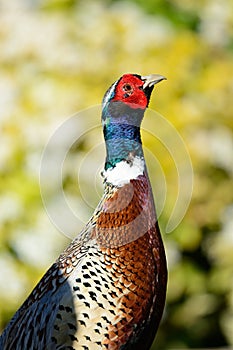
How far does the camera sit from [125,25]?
6.19m

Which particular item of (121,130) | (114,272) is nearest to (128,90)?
(121,130)

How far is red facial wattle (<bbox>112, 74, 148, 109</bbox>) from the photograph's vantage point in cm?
321

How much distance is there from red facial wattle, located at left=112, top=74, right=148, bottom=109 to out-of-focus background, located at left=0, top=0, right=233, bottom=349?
1876 mm

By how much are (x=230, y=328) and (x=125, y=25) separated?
206cm

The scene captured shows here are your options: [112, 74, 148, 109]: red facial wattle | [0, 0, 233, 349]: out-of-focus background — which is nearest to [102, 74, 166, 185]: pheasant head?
[112, 74, 148, 109]: red facial wattle

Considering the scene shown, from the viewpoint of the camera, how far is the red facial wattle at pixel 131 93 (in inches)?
126

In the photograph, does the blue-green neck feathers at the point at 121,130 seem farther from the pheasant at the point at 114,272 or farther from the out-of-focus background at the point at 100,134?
the out-of-focus background at the point at 100,134

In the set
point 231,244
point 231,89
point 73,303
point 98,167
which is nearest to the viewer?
point 73,303

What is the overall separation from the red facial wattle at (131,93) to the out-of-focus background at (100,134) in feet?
6.16

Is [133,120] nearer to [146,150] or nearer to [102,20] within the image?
[146,150]

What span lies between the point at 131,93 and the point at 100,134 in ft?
7.45

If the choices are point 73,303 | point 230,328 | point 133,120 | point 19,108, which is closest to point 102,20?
point 19,108

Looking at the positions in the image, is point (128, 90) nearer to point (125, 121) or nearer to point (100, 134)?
point (125, 121)

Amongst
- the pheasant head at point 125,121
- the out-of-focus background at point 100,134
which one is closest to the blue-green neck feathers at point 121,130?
the pheasant head at point 125,121
